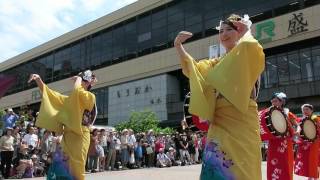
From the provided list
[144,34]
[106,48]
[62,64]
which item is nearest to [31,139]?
[144,34]

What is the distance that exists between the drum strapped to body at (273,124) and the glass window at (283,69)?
2491 cm

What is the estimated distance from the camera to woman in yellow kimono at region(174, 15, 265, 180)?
329cm

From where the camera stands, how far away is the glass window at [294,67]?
30.9m

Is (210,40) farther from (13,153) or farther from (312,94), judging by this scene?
(13,153)

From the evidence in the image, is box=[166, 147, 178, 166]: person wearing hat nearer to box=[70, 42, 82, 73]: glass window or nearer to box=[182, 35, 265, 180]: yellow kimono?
box=[182, 35, 265, 180]: yellow kimono

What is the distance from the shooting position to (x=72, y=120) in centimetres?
553

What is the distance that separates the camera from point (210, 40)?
119 feet

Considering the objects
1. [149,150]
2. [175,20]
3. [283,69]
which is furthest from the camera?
[175,20]

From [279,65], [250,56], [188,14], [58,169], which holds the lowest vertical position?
[58,169]

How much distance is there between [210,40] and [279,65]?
20.5 ft

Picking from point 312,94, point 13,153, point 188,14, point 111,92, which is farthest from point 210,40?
point 13,153

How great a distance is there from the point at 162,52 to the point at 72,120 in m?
35.3

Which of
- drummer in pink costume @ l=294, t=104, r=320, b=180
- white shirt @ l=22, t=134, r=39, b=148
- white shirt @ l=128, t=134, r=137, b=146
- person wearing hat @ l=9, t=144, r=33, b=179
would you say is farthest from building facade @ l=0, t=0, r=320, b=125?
drummer in pink costume @ l=294, t=104, r=320, b=180

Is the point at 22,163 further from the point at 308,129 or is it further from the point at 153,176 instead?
the point at 308,129
